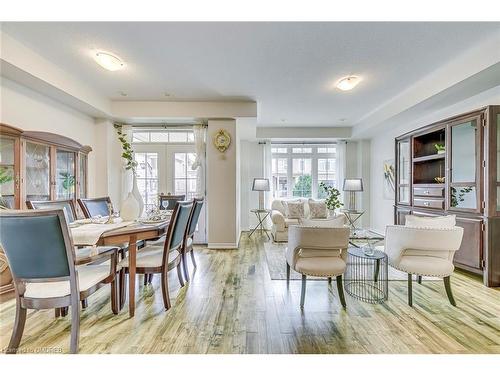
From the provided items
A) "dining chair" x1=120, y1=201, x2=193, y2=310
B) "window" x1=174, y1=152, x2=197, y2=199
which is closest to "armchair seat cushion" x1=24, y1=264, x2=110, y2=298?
"dining chair" x1=120, y1=201, x2=193, y2=310

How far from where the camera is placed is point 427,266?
7.33ft

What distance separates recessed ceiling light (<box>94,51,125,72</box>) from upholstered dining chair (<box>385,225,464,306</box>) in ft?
12.0

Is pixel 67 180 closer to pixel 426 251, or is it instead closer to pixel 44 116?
pixel 44 116

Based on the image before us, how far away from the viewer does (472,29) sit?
7.14 ft

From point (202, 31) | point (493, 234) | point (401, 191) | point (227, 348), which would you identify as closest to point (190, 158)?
point (202, 31)

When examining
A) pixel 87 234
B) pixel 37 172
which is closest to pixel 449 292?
pixel 87 234

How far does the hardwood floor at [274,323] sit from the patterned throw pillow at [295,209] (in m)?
2.66

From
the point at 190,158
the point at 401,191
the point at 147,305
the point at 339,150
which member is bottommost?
the point at 147,305

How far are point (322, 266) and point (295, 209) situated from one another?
3267mm

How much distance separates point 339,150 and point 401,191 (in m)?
2.26

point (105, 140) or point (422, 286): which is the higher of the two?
point (105, 140)

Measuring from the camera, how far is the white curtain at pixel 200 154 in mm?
4566

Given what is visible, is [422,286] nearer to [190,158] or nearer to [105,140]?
[190,158]
